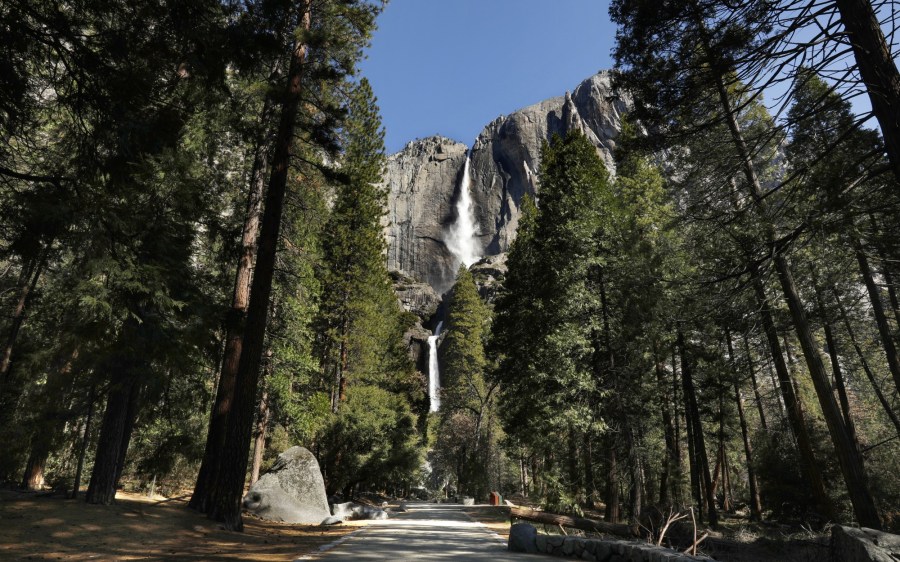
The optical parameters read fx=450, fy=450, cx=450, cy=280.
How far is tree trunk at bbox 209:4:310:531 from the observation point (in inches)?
305

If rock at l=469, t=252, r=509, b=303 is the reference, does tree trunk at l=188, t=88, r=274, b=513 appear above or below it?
below

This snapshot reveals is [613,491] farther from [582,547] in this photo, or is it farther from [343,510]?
[343,510]

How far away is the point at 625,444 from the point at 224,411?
9.96m

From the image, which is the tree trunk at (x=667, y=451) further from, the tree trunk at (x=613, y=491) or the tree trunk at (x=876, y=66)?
the tree trunk at (x=876, y=66)

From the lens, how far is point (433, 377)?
55.4 m

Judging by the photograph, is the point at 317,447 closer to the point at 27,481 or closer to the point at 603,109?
the point at 27,481

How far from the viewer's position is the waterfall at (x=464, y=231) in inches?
3460

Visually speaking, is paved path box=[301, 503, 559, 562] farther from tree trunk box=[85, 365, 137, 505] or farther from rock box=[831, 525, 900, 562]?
tree trunk box=[85, 365, 137, 505]

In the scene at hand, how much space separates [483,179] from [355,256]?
7475 cm

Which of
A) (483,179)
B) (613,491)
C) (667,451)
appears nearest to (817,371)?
(613,491)

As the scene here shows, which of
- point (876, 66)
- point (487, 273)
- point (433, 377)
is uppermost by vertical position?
point (487, 273)

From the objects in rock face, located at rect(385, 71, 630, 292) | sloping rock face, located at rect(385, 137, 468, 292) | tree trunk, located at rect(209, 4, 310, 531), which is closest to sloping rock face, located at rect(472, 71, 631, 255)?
rock face, located at rect(385, 71, 630, 292)

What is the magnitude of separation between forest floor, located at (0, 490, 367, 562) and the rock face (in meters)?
74.8

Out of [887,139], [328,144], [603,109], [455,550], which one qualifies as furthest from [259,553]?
[603,109]
